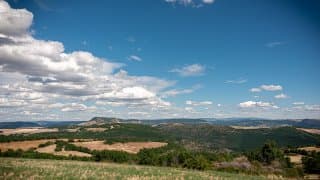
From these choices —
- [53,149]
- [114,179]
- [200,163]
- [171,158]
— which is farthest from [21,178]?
[53,149]

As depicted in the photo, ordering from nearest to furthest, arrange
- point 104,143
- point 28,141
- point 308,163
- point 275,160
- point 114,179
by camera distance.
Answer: point 114,179 < point 308,163 < point 275,160 < point 28,141 < point 104,143

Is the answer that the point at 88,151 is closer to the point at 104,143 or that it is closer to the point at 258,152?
the point at 104,143

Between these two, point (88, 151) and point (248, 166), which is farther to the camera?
point (88, 151)

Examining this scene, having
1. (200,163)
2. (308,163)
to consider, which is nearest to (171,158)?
(200,163)

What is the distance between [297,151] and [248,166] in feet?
267

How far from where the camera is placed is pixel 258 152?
415 feet

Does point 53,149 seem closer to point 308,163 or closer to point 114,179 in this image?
point 308,163

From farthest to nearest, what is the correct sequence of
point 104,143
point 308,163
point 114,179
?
point 104,143 → point 308,163 → point 114,179

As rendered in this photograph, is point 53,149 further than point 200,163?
Yes

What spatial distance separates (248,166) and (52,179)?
64.7 metres

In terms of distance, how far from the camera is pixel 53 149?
5906 inches

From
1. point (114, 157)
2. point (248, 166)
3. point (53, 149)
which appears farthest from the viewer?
point (53, 149)

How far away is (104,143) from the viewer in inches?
7421

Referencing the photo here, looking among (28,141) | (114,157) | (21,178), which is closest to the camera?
(21,178)
